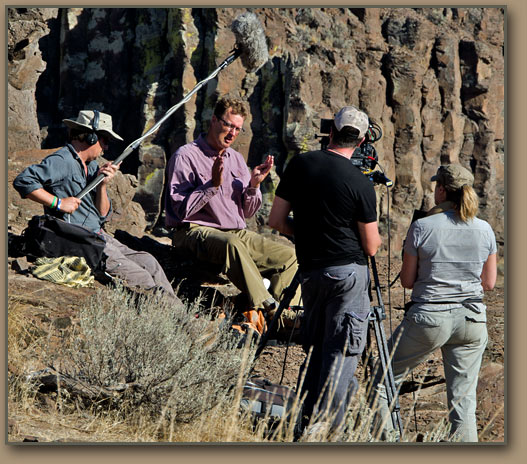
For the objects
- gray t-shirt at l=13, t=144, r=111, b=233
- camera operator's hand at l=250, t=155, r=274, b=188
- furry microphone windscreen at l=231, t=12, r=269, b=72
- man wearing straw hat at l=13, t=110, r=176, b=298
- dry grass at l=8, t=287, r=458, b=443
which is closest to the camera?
dry grass at l=8, t=287, r=458, b=443

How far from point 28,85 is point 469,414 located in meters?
7.65

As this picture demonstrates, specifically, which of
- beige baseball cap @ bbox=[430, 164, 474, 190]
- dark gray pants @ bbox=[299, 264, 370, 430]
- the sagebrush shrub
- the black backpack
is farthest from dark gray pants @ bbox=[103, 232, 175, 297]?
beige baseball cap @ bbox=[430, 164, 474, 190]

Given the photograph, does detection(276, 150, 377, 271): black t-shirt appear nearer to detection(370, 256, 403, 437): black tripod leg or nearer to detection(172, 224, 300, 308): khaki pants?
detection(370, 256, 403, 437): black tripod leg

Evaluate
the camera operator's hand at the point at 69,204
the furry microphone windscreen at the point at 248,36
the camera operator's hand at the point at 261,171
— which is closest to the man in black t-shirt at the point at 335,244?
the camera operator's hand at the point at 261,171

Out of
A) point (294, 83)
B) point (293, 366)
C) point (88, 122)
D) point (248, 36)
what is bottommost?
point (293, 366)

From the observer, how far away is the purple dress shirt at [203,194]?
648 centimetres

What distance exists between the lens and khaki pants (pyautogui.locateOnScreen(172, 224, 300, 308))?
20.2ft

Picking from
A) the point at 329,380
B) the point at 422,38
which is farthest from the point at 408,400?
the point at 422,38

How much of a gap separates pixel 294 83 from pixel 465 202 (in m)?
9.92

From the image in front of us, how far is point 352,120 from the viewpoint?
4.12 m

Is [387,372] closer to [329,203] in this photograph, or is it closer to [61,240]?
[329,203]

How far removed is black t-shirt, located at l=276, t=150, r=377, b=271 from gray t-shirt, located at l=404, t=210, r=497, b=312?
35 centimetres

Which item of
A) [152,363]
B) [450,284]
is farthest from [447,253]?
[152,363]

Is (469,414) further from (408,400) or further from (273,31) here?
(273,31)
